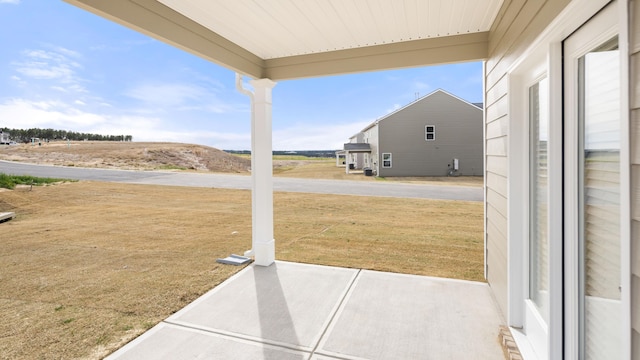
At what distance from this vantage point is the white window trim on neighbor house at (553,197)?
3.26 ft

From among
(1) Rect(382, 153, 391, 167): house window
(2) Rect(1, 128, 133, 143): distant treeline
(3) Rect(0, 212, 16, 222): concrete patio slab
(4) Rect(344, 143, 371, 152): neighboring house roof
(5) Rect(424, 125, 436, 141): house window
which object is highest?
(2) Rect(1, 128, 133, 143): distant treeline

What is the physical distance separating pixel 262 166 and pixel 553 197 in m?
3.22

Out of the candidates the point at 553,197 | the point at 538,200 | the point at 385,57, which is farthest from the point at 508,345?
the point at 385,57

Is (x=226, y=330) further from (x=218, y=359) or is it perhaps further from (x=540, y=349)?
(x=540, y=349)

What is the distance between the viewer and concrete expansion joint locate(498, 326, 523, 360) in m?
2.14

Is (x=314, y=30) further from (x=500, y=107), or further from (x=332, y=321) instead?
(x=332, y=321)

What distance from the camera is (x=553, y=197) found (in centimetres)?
166

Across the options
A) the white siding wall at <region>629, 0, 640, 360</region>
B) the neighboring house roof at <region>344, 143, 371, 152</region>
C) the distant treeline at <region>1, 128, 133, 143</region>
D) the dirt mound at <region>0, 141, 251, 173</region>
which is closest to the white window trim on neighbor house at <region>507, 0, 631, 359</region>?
the white siding wall at <region>629, 0, 640, 360</region>

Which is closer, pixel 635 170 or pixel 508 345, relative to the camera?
pixel 635 170

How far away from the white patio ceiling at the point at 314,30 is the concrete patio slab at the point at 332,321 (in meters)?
2.44

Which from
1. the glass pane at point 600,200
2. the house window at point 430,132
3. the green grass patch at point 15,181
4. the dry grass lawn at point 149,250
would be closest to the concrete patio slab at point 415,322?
the dry grass lawn at point 149,250

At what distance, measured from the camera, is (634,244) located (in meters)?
0.95

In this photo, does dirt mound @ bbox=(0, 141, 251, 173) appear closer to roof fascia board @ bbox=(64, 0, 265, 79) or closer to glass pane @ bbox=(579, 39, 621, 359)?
roof fascia board @ bbox=(64, 0, 265, 79)

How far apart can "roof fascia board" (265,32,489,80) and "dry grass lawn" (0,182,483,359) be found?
247cm
